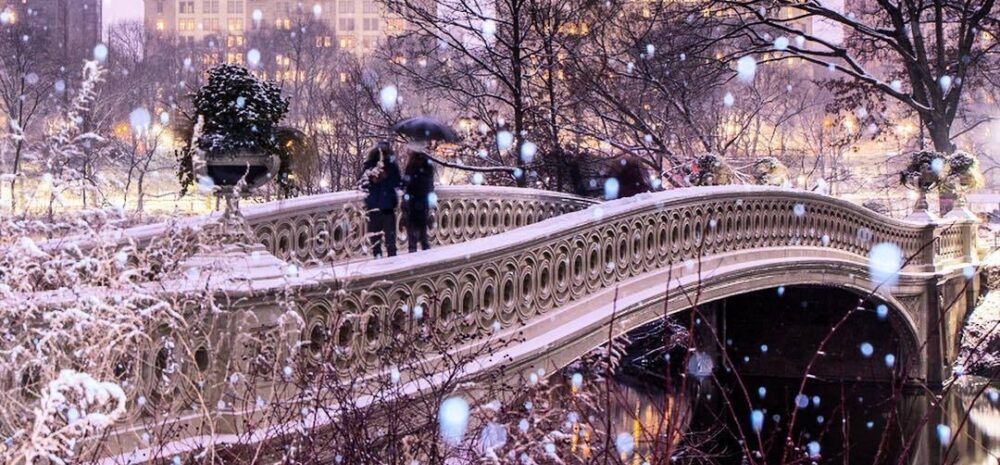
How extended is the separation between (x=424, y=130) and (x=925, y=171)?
38.3ft

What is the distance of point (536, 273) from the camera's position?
8.33 metres

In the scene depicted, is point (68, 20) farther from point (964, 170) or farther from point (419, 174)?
point (419, 174)

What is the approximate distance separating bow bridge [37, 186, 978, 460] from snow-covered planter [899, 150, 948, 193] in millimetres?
807

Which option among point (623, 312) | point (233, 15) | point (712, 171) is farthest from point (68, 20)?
point (233, 15)

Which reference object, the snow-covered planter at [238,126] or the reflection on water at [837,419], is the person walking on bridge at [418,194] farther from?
the reflection on water at [837,419]

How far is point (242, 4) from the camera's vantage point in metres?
102

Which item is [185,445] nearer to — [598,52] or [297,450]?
[297,450]

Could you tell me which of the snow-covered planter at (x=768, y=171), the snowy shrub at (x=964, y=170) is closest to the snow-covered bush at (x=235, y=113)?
the snow-covered planter at (x=768, y=171)

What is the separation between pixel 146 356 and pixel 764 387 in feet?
51.9

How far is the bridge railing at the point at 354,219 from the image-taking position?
10.5 m

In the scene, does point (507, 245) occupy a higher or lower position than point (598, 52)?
lower

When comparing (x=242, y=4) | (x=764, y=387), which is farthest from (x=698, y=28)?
(x=242, y=4)

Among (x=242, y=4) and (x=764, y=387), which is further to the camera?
(x=242, y=4)


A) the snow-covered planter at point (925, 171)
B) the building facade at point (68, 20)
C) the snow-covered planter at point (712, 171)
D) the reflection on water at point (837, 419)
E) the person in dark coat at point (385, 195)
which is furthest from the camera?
the building facade at point (68, 20)
